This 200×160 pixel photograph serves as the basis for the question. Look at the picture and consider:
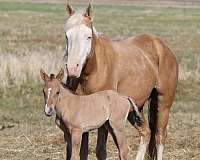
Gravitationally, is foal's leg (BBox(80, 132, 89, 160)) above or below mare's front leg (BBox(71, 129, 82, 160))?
below

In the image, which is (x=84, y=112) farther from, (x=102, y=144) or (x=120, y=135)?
(x=102, y=144)

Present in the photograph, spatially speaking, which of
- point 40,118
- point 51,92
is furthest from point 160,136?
point 40,118

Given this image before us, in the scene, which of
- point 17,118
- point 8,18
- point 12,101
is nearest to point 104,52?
point 17,118

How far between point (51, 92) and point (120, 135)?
99cm

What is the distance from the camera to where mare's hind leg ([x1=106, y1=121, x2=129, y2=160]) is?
6.14 meters

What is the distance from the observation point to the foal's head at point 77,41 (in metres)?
5.79

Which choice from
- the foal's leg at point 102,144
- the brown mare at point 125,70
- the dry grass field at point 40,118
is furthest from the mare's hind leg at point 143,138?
the foal's leg at point 102,144

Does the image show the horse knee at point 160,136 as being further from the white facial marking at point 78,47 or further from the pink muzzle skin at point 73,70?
the pink muzzle skin at point 73,70

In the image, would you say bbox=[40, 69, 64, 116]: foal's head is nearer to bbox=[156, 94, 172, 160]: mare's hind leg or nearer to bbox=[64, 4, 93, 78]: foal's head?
bbox=[64, 4, 93, 78]: foal's head

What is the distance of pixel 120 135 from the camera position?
6.24m

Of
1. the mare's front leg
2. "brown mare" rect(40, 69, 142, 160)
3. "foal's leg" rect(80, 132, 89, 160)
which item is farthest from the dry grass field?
Result: the mare's front leg

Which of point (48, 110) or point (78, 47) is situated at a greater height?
point (78, 47)

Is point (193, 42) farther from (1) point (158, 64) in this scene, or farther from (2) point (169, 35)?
(1) point (158, 64)

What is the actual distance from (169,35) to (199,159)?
23.2 meters
